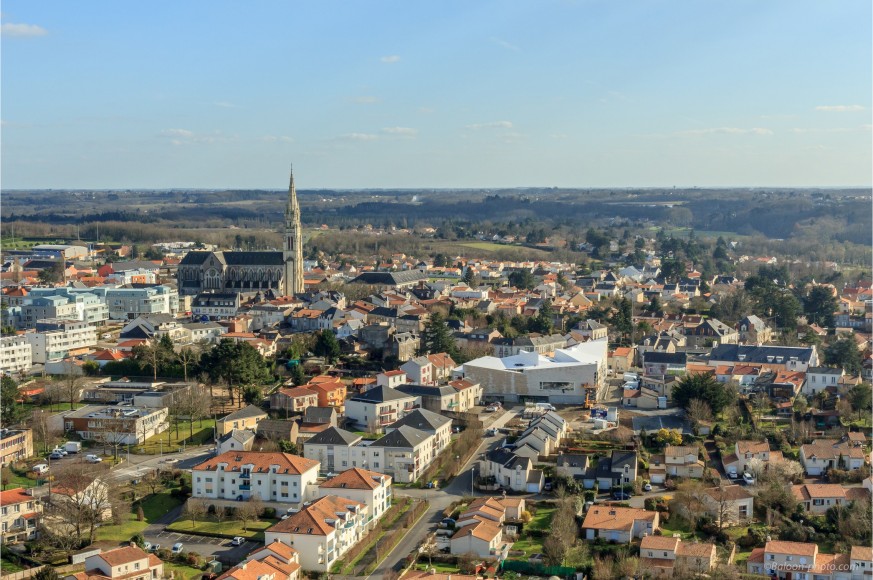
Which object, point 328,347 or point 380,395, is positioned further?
point 328,347

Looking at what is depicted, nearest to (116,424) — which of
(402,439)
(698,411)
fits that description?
(402,439)

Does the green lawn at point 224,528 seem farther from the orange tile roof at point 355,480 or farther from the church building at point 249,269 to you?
the church building at point 249,269

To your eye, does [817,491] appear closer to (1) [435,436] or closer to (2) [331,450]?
(1) [435,436]

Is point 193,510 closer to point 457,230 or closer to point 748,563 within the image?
point 748,563

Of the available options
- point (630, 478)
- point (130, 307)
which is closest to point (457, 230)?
point (130, 307)

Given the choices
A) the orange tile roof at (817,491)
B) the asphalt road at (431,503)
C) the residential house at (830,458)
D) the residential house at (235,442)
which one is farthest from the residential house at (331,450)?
the residential house at (830,458)

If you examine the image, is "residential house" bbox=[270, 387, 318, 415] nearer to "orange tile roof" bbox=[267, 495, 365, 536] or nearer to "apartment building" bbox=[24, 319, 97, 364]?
"orange tile roof" bbox=[267, 495, 365, 536]

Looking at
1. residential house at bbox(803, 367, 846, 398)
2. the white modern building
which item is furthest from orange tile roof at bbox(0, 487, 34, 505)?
residential house at bbox(803, 367, 846, 398)

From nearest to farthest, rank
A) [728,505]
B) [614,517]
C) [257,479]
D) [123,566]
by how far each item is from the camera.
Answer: [123,566] → [614,517] → [728,505] → [257,479]
